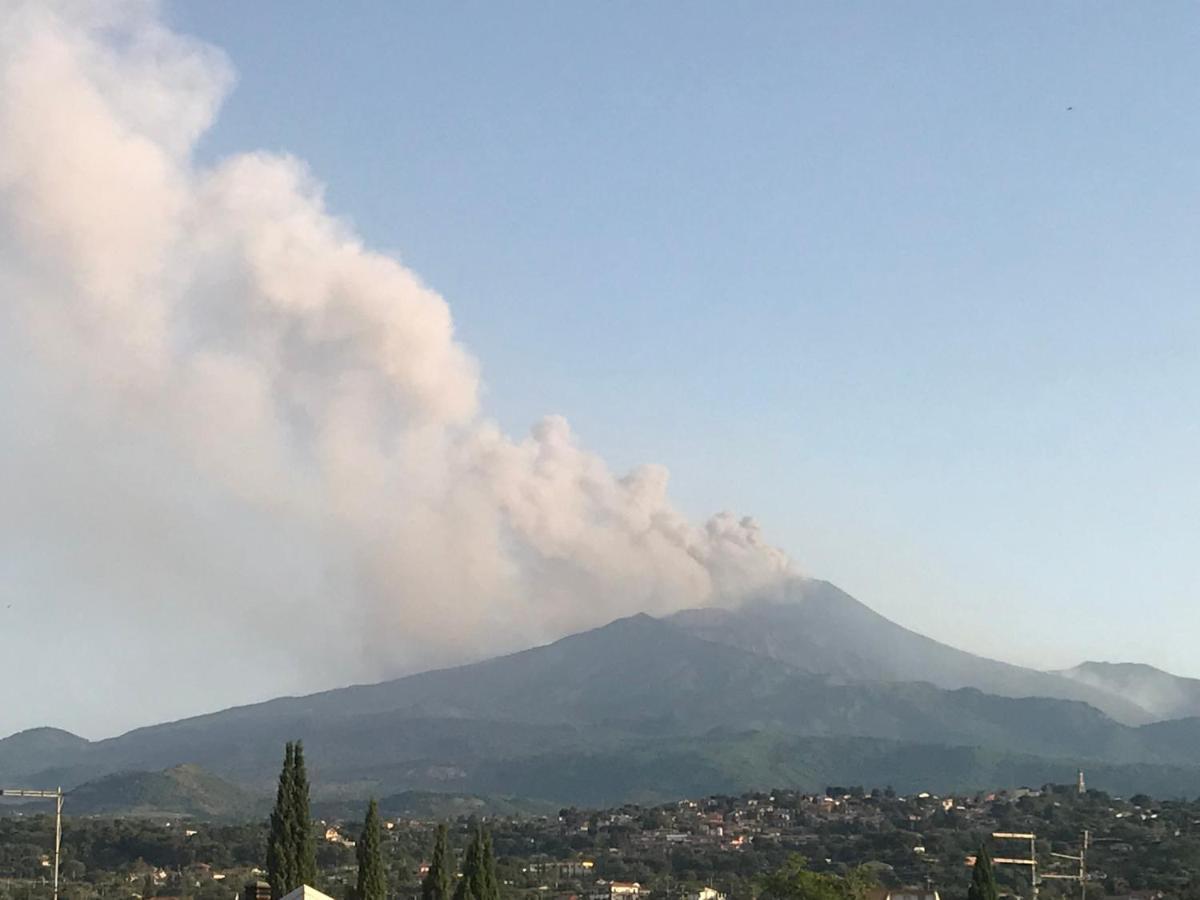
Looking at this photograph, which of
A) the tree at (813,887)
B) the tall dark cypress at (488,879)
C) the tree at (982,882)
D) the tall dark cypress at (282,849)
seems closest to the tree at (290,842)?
the tall dark cypress at (282,849)

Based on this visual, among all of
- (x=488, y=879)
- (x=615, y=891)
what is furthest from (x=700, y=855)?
(x=488, y=879)

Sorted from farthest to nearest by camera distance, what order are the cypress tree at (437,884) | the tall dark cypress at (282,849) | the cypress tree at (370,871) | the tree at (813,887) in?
the tree at (813,887) → the cypress tree at (437,884) → the cypress tree at (370,871) → the tall dark cypress at (282,849)

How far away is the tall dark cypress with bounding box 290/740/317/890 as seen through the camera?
238 feet

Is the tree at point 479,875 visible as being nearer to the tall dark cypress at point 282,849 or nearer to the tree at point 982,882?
the tall dark cypress at point 282,849

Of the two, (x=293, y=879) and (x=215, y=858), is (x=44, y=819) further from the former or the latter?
(x=293, y=879)

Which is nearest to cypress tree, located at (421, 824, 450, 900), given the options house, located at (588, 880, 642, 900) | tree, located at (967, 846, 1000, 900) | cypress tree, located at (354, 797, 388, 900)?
cypress tree, located at (354, 797, 388, 900)

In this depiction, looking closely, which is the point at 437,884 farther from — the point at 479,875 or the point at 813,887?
the point at 813,887

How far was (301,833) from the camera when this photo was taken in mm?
73000

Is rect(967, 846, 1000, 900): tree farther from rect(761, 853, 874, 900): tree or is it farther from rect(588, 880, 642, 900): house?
rect(588, 880, 642, 900): house

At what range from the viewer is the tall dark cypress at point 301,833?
2857 inches

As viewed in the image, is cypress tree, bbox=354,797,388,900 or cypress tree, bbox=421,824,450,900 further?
cypress tree, bbox=421,824,450,900

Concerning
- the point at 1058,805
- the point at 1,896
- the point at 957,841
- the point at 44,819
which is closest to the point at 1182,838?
the point at 957,841

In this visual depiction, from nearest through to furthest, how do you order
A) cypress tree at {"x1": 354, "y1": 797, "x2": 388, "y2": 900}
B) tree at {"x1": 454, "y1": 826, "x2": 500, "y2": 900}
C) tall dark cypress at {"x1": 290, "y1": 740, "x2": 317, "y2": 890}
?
tall dark cypress at {"x1": 290, "y1": 740, "x2": 317, "y2": 890} < cypress tree at {"x1": 354, "y1": 797, "x2": 388, "y2": 900} < tree at {"x1": 454, "y1": 826, "x2": 500, "y2": 900}

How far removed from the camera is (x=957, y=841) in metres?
156
